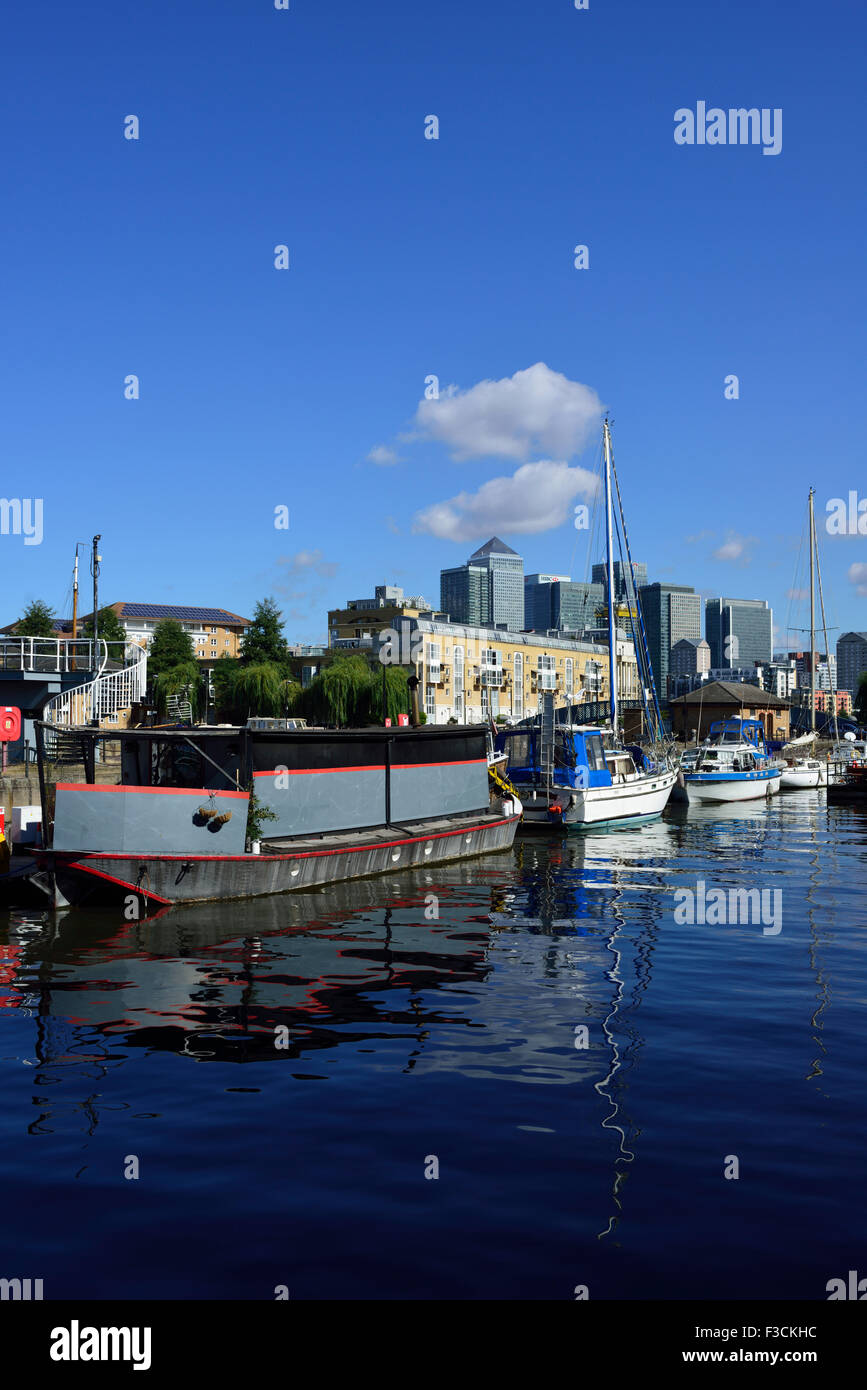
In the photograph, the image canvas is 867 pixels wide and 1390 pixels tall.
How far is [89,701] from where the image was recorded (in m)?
44.7

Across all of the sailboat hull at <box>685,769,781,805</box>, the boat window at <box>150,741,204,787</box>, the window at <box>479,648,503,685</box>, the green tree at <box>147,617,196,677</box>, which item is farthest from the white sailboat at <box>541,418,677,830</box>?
the green tree at <box>147,617,196,677</box>

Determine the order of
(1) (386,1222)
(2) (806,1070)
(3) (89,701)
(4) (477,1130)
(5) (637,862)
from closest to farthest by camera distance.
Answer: (1) (386,1222) < (4) (477,1130) < (2) (806,1070) < (5) (637,862) < (3) (89,701)

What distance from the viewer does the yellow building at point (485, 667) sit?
4215 inches

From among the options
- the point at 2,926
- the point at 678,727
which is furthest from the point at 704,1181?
the point at 678,727

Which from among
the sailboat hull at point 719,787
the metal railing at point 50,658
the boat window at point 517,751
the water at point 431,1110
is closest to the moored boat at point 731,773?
the sailboat hull at point 719,787

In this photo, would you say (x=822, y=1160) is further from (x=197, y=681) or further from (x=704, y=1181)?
(x=197, y=681)

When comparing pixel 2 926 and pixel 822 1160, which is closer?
pixel 822 1160

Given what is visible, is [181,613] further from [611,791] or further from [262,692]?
[611,791]

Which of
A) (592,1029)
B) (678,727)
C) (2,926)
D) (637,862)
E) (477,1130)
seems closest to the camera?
(477,1130)

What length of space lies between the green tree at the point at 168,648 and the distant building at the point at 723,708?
Answer: 59.1 m

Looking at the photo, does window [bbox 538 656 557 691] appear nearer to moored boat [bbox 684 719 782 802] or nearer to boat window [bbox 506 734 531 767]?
moored boat [bbox 684 719 782 802]

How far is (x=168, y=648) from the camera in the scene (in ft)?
419

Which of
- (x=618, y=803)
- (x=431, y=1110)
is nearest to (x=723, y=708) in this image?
(x=618, y=803)
